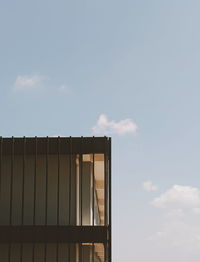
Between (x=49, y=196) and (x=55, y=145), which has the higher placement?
(x=55, y=145)

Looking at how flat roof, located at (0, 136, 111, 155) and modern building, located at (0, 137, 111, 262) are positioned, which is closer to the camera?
modern building, located at (0, 137, 111, 262)

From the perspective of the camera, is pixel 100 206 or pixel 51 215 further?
pixel 100 206

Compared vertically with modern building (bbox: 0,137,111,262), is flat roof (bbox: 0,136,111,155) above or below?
above

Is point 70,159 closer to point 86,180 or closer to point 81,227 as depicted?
point 86,180

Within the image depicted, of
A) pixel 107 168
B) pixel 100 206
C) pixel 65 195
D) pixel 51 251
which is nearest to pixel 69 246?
pixel 51 251

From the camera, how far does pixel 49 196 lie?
1920 cm

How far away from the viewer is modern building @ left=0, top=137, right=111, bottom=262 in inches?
721

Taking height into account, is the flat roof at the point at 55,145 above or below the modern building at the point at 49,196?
above

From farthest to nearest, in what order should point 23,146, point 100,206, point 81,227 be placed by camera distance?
point 100,206 → point 23,146 → point 81,227

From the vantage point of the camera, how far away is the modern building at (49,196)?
18.3m

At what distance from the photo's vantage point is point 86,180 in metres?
19.5

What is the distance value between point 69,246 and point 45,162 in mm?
3510

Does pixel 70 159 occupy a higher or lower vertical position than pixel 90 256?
higher

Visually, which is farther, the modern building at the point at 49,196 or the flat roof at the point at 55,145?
the flat roof at the point at 55,145
